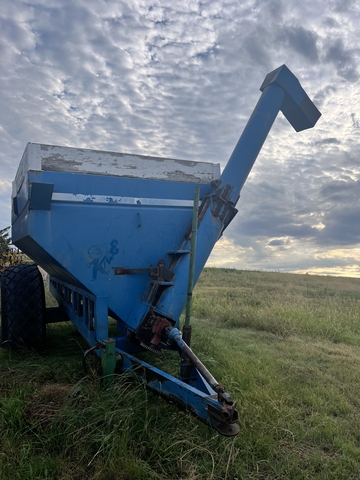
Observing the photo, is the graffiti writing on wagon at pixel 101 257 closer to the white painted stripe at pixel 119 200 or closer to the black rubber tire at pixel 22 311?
the white painted stripe at pixel 119 200

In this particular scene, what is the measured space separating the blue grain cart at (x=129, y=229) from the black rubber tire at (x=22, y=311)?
0.77 m

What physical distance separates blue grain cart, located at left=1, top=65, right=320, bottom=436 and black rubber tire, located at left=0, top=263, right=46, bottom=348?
0.77 metres

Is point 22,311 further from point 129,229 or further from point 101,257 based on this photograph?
point 129,229

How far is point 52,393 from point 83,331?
39.9 inches

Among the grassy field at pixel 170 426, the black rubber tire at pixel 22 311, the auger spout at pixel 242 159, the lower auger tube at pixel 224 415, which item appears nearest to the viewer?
the lower auger tube at pixel 224 415

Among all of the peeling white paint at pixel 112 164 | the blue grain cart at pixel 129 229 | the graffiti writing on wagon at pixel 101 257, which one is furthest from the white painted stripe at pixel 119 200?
the graffiti writing on wagon at pixel 101 257

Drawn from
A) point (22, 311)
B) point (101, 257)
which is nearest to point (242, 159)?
point (101, 257)

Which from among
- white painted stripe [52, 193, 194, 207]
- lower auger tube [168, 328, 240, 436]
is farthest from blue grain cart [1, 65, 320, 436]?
lower auger tube [168, 328, 240, 436]

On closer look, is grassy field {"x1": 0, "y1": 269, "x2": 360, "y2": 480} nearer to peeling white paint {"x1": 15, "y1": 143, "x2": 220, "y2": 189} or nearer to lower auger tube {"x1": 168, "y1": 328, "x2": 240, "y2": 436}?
lower auger tube {"x1": 168, "y1": 328, "x2": 240, "y2": 436}

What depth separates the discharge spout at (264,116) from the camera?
4293 millimetres

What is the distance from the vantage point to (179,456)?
8.46ft

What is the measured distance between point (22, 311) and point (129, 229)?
202cm

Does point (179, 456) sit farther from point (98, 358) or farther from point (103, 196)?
point (103, 196)

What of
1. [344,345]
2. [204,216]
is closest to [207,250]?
[204,216]
